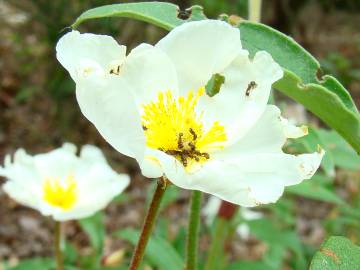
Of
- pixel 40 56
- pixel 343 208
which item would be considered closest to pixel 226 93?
pixel 343 208

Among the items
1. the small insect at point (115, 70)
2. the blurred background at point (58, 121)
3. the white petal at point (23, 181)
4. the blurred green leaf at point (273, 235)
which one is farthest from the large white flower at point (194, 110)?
the blurred background at point (58, 121)

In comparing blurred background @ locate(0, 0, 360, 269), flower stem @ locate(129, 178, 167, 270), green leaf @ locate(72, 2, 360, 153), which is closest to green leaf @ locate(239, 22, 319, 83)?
green leaf @ locate(72, 2, 360, 153)

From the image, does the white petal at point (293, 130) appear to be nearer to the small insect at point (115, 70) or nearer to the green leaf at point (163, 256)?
the small insect at point (115, 70)

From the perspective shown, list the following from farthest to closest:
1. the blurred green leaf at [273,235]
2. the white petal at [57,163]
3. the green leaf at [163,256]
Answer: the blurred green leaf at [273,235] < the white petal at [57,163] < the green leaf at [163,256]

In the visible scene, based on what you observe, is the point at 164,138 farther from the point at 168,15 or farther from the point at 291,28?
the point at 291,28

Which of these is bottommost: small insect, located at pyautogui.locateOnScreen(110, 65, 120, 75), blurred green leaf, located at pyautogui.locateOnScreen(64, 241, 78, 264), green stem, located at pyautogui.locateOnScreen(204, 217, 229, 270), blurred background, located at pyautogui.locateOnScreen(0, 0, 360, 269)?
blurred background, located at pyautogui.locateOnScreen(0, 0, 360, 269)

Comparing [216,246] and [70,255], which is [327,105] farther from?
[70,255]

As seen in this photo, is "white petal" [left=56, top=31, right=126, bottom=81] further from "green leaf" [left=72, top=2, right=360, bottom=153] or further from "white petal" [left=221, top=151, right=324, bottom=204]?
"white petal" [left=221, top=151, right=324, bottom=204]
